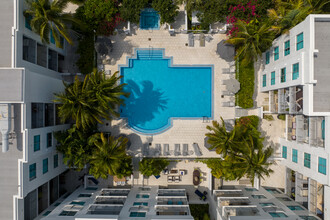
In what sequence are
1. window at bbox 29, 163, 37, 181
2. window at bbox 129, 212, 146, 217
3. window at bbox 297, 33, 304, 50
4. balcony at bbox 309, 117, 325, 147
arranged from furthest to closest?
window at bbox 129, 212, 146, 217 < window at bbox 29, 163, 37, 181 < balcony at bbox 309, 117, 325, 147 < window at bbox 297, 33, 304, 50

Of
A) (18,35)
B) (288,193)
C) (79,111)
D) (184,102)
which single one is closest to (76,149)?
(79,111)

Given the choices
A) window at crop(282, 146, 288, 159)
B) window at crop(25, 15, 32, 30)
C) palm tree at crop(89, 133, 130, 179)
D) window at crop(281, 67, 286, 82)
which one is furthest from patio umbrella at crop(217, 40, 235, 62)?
window at crop(25, 15, 32, 30)

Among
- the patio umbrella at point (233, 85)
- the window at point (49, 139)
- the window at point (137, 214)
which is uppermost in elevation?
the patio umbrella at point (233, 85)

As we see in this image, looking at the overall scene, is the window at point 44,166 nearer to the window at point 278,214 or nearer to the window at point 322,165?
the window at point 278,214

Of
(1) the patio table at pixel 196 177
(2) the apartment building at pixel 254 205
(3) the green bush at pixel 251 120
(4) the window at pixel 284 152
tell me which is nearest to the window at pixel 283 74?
(3) the green bush at pixel 251 120

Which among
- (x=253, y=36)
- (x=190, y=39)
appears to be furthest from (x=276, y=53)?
(x=190, y=39)

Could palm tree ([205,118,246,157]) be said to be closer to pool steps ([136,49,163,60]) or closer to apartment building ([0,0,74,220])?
pool steps ([136,49,163,60])

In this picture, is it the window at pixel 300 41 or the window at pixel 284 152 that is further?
the window at pixel 284 152
